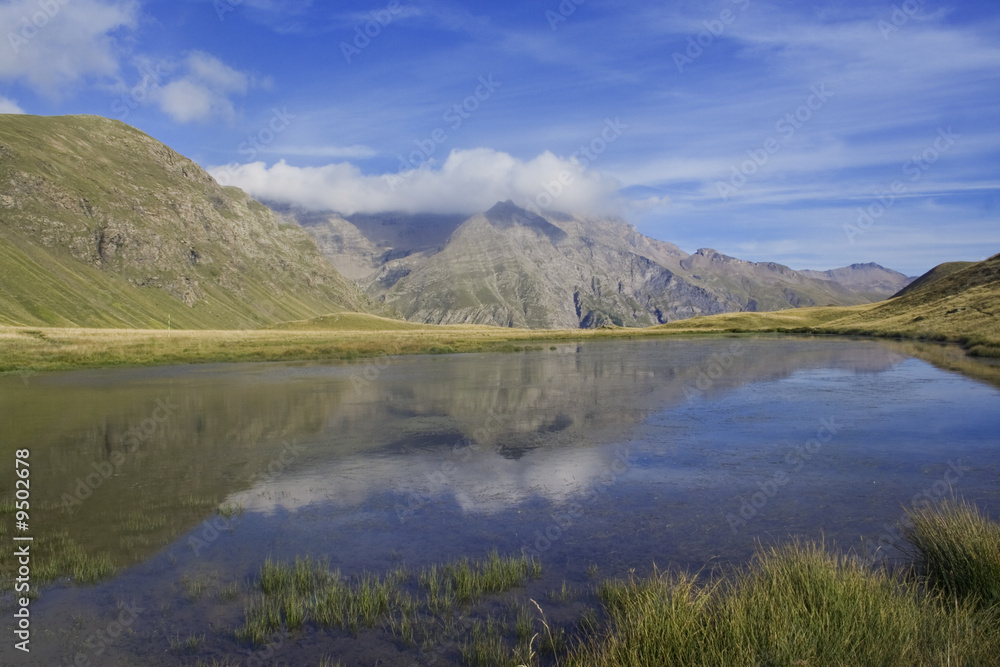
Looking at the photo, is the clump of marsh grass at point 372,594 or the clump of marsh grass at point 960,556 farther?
the clump of marsh grass at point 372,594

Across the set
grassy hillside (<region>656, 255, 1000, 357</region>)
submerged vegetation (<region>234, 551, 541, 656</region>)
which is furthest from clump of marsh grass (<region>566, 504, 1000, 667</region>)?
grassy hillside (<region>656, 255, 1000, 357</region>)

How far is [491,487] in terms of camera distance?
1695 cm

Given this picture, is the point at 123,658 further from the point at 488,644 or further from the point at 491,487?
the point at 491,487

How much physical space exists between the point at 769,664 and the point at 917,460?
594 inches

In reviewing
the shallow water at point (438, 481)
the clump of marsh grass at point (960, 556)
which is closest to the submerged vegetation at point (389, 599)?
the shallow water at point (438, 481)

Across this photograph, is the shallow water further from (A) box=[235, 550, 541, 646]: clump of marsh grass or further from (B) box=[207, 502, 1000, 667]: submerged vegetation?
(B) box=[207, 502, 1000, 667]: submerged vegetation

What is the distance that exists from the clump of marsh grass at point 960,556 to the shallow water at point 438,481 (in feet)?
4.37

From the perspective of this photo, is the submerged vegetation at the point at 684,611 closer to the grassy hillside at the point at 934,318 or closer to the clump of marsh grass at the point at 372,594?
the clump of marsh grass at the point at 372,594

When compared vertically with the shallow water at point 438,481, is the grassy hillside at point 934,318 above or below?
above

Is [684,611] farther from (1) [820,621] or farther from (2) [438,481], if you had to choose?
(2) [438,481]

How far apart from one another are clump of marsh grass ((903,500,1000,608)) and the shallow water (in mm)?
1331

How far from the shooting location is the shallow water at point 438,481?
1080 cm

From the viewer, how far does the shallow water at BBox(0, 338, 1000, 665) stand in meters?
10.8

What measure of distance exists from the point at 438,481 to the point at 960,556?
1211 centimetres
